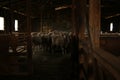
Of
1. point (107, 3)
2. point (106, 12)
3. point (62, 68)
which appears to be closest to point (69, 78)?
point (62, 68)

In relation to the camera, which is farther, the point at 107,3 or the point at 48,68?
the point at 107,3

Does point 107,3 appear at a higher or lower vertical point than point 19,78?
higher

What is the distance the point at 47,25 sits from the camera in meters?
22.7

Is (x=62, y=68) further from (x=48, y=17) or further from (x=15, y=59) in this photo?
(x=48, y=17)

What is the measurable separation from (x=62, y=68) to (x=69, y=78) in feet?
5.05

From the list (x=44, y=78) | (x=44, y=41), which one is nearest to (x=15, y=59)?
(x=44, y=78)

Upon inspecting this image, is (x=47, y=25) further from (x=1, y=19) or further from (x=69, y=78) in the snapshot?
(x=69, y=78)

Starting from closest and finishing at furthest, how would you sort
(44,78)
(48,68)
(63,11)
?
1. (44,78)
2. (48,68)
3. (63,11)

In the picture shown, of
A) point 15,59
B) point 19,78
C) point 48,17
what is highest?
point 48,17

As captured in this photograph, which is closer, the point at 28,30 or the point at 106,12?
the point at 28,30

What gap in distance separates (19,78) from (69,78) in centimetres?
161

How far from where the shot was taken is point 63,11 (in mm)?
22406

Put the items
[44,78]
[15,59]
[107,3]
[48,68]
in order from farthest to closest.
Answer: [107,3], [48,68], [15,59], [44,78]

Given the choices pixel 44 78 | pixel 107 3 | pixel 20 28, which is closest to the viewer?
pixel 44 78
